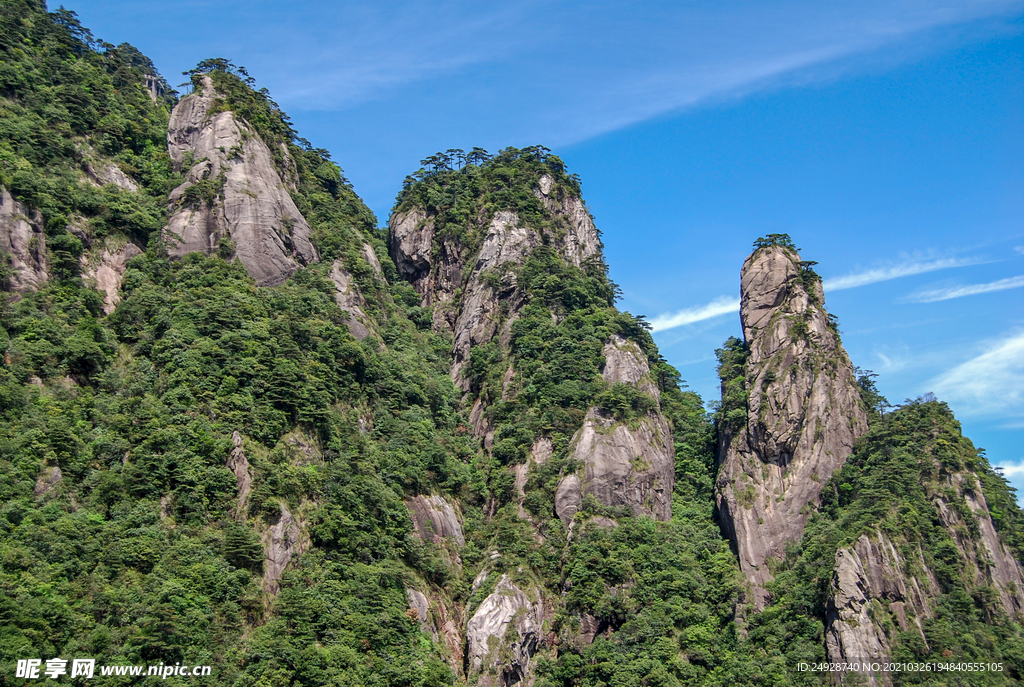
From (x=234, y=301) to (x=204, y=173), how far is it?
619 inches

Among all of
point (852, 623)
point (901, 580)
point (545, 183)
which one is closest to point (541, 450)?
point (852, 623)

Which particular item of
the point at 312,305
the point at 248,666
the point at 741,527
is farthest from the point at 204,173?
the point at 741,527

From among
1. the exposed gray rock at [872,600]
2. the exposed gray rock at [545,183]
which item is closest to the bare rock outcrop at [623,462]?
the exposed gray rock at [872,600]

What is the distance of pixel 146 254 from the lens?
5709 centimetres

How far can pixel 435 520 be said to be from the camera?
52344 millimetres

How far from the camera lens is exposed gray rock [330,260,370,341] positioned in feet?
206

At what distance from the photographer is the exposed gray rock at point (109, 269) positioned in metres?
52.6

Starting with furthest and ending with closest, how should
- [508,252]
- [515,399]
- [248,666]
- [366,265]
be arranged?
1. [508,252]
2. [366,265]
3. [515,399]
4. [248,666]

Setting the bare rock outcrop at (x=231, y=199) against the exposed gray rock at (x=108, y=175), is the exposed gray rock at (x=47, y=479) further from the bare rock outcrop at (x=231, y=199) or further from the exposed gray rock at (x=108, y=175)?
the exposed gray rock at (x=108, y=175)

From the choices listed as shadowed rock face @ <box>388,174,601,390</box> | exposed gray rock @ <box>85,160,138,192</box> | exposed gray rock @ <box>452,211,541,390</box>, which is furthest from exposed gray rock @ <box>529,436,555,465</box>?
exposed gray rock @ <box>85,160,138,192</box>

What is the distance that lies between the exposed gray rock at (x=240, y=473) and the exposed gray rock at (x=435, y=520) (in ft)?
34.7

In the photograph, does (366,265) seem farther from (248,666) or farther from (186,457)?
(248,666)

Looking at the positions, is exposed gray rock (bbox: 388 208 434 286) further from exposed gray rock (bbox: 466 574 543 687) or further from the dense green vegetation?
the dense green vegetation

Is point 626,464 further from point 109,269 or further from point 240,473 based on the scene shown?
point 109,269
